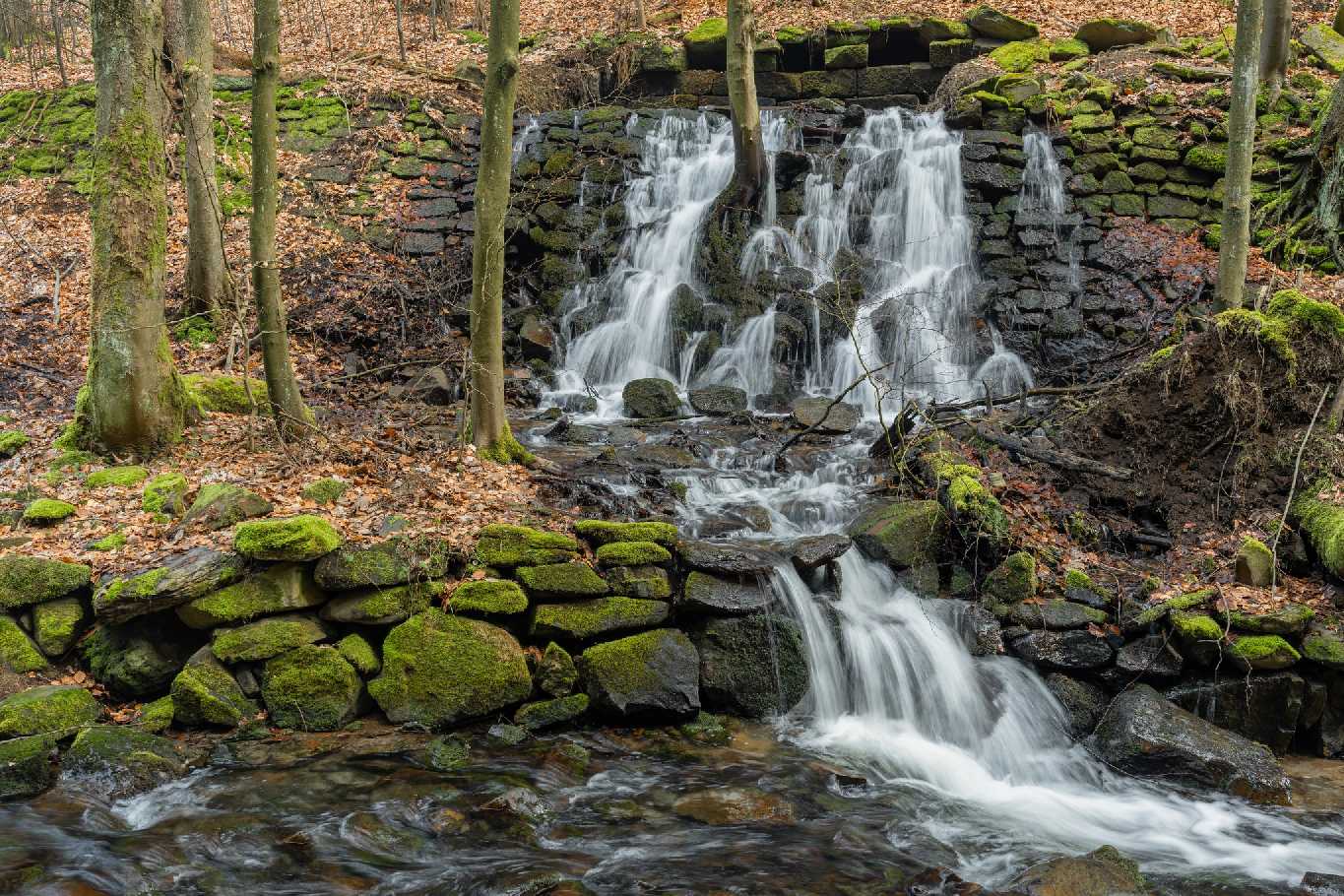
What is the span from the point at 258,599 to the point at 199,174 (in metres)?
7.11

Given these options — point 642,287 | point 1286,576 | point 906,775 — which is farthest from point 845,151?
point 906,775

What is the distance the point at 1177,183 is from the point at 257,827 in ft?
45.6

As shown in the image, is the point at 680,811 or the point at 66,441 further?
the point at 66,441

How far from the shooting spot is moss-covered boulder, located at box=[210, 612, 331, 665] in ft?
17.3

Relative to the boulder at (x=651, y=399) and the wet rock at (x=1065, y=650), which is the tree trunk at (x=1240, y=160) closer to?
the wet rock at (x=1065, y=650)

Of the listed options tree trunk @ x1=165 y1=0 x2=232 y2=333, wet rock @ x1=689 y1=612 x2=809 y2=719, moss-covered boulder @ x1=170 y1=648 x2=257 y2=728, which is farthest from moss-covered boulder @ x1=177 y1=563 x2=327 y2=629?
tree trunk @ x1=165 y1=0 x2=232 y2=333

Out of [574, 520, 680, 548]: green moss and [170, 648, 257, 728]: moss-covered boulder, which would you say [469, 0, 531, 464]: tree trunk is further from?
[170, 648, 257, 728]: moss-covered boulder

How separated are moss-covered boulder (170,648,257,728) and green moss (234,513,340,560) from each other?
0.68 m

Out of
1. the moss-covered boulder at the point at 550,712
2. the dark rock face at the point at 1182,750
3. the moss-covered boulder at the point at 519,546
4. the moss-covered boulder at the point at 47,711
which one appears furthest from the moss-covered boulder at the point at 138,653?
the dark rock face at the point at 1182,750

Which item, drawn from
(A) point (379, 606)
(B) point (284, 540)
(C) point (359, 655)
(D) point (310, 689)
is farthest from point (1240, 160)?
(D) point (310, 689)

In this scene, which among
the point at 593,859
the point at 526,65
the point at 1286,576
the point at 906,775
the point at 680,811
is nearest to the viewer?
the point at 593,859

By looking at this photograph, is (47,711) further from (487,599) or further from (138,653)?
(487,599)

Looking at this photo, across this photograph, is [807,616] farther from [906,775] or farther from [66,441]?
[66,441]

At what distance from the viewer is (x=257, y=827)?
4.34 m
